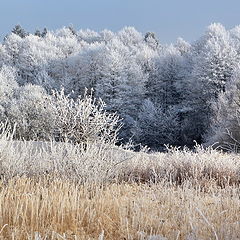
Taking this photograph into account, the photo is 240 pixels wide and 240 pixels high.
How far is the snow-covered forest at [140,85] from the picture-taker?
3553 centimetres

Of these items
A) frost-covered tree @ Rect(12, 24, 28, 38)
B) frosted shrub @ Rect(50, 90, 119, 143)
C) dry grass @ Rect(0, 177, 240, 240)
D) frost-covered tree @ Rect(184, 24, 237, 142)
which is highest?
frost-covered tree @ Rect(12, 24, 28, 38)

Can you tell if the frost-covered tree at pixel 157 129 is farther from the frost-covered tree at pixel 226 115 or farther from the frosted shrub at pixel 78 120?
the frosted shrub at pixel 78 120

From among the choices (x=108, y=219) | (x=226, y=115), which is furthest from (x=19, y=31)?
(x=108, y=219)

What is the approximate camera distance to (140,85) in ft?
152

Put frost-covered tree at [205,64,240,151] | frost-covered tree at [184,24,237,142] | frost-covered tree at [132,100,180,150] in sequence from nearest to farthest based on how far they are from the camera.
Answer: frost-covered tree at [205,64,240,151] → frost-covered tree at [184,24,237,142] → frost-covered tree at [132,100,180,150]

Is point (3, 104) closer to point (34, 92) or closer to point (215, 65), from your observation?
point (34, 92)

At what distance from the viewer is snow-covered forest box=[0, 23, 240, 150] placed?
35531mm

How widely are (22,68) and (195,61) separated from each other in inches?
821

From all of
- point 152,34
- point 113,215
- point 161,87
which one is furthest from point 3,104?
point 152,34

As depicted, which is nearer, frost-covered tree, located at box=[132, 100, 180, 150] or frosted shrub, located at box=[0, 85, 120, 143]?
frosted shrub, located at box=[0, 85, 120, 143]

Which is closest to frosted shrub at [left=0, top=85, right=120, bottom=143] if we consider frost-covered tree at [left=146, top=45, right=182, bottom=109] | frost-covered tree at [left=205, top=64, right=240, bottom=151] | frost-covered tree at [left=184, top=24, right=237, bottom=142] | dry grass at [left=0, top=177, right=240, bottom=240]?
dry grass at [left=0, top=177, right=240, bottom=240]

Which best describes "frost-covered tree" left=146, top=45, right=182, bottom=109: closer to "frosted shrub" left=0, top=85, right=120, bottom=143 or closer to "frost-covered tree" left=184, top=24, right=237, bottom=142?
"frost-covered tree" left=184, top=24, right=237, bottom=142

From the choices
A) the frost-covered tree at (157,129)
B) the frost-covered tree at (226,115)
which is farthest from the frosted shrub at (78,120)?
the frost-covered tree at (157,129)

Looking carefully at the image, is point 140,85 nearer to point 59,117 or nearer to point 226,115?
point 226,115
